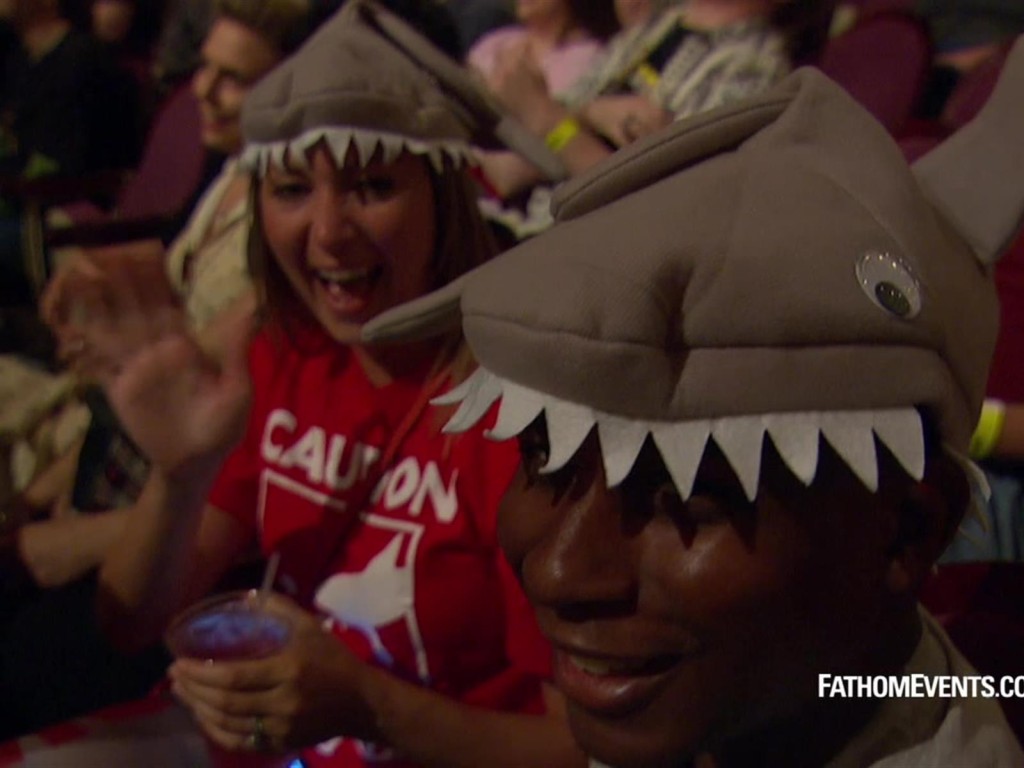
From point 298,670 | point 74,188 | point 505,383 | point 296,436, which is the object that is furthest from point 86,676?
point 74,188

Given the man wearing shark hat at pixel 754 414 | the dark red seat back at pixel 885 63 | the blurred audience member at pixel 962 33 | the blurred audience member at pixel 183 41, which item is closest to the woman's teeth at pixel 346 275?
the man wearing shark hat at pixel 754 414

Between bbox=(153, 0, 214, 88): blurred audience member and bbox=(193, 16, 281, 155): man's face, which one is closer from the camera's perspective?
bbox=(193, 16, 281, 155): man's face

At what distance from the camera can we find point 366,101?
1128 millimetres

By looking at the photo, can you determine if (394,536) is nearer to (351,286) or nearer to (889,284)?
(351,286)

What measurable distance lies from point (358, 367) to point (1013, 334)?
29.1 inches

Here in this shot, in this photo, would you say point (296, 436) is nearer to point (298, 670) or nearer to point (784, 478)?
point (298, 670)

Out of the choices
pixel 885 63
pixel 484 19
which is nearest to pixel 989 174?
pixel 885 63

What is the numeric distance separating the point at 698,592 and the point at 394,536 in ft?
1.79

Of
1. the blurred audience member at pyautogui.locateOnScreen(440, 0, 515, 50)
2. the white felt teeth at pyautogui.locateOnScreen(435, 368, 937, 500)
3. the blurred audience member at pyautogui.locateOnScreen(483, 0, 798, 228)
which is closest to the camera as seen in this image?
the white felt teeth at pyautogui.locateOnScreen(435, 368, 937, 500)

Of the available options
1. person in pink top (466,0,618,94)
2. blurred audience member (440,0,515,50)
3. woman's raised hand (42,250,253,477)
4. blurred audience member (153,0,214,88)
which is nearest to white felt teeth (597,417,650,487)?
woman's raised hand (42,250,253,477)

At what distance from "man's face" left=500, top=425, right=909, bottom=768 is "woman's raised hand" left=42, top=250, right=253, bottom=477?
51cm

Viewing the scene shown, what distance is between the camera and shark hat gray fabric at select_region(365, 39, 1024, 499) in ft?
1.77

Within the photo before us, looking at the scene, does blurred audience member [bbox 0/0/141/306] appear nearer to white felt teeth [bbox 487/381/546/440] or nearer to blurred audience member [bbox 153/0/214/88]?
blurred audience member [bbox 153/0/214/88]

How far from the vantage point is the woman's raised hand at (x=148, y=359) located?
102 centimetres
